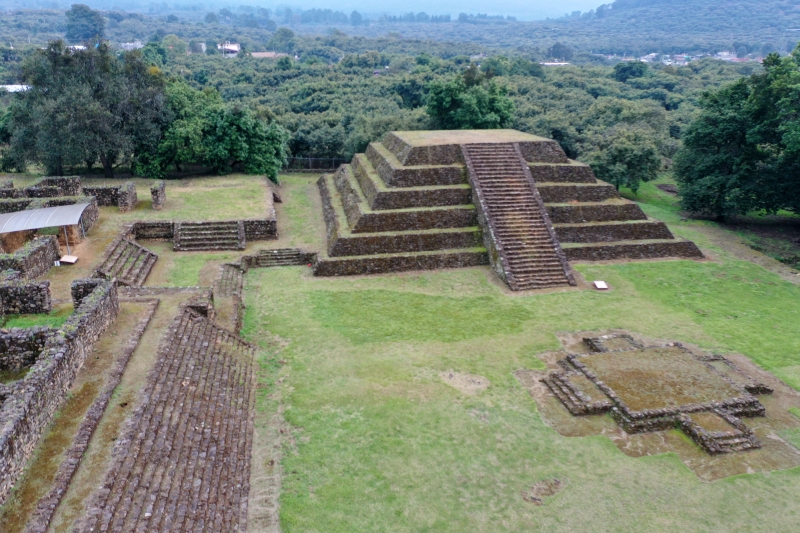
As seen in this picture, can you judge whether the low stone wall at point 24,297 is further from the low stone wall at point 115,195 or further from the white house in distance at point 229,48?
the white house in distance at point 229,48

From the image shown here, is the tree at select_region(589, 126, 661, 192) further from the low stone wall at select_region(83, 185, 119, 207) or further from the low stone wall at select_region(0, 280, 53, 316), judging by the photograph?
the low stone wall at select_region(0, 280, 53, 316)

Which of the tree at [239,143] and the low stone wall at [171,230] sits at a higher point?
A: the tree at [239,143]

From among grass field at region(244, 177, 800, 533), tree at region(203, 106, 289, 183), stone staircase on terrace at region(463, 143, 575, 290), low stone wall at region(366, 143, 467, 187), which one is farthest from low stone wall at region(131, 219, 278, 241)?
stone staircase on terrace at region(463, 143, 575, 290)

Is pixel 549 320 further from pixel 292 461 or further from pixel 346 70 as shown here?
pixel 346 70

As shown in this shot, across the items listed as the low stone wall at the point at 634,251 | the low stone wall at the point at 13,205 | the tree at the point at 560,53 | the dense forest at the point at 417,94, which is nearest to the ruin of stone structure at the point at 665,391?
the low stone wall at the point at 634,251

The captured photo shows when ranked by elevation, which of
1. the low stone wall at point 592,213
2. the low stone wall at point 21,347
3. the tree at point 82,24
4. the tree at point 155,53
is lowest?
the low stone wall at point 21,347

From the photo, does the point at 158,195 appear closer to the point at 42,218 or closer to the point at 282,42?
the point at 42,218

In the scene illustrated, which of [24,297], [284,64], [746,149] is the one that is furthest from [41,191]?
[284,64]
